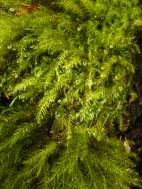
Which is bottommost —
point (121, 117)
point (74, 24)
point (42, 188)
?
point (42, 188)

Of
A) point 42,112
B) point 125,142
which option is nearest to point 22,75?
point 42,112

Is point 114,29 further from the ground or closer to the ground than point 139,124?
further from the ground

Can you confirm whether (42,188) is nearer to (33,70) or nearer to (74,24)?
(33,70)

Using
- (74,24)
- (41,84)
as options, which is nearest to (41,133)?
(41,84)

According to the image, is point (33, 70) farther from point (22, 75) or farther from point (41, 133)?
point (41, 133)

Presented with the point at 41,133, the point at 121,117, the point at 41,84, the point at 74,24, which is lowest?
the point at 41,133

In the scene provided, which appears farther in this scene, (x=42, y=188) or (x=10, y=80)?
(x=10, y=80)
